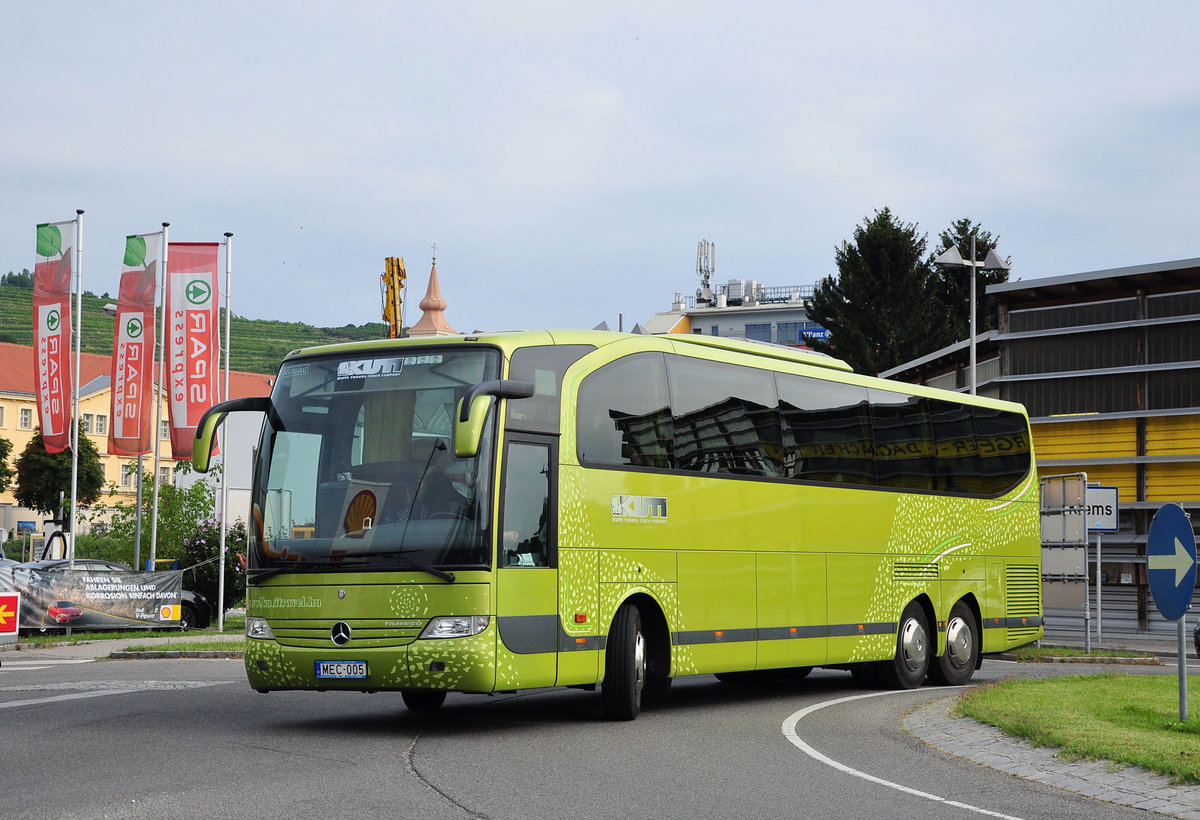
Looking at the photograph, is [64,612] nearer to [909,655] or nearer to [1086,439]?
[909,655]

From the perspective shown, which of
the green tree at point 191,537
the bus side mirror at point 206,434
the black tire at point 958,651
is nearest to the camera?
the bus side mirror at point 206,434

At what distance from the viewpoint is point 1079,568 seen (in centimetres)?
2494

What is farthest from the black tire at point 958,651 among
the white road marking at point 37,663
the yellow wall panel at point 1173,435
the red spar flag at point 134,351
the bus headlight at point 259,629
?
the red spar flag at point 134,351

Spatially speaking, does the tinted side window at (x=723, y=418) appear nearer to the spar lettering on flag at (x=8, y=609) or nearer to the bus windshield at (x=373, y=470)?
the bus windshield at (x=373, y=470)

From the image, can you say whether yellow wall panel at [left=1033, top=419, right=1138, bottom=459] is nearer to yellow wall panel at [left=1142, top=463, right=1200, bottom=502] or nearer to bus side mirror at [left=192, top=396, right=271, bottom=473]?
yellow wall panel at [left=1142, top=463, right=1200, bottom=502]

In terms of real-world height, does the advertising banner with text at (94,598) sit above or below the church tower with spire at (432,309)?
below

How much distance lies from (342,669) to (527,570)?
169 centimetres

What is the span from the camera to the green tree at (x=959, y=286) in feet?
204

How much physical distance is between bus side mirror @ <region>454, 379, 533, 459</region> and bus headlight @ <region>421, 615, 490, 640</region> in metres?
1.29

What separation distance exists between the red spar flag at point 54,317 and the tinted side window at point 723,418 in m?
21.5

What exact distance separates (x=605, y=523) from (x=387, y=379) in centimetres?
232

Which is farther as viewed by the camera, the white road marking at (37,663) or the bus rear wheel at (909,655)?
the white road marking at (37,663)

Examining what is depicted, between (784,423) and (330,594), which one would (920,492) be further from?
(330,594)

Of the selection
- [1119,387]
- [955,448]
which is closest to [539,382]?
[955,448]
